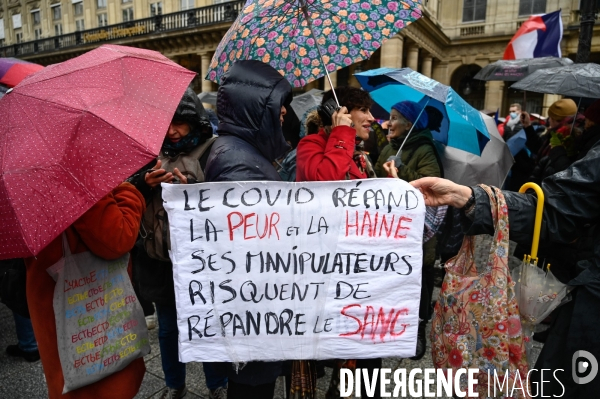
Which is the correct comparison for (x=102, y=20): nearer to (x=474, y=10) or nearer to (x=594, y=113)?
(x=474, y=10)

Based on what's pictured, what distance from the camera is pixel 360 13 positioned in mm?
2467

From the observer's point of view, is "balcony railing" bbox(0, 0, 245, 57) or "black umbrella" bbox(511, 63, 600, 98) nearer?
"black umbrella" bbox(511, 63, 600, 98)

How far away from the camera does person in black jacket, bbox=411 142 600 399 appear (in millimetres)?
1618

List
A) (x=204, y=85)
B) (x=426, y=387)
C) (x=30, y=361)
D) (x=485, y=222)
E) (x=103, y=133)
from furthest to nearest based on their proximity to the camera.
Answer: (x=204, y=85) < (x=30, y=361) < (x=426, y=387) < (x=485, y=222) < (x=103, y=133)

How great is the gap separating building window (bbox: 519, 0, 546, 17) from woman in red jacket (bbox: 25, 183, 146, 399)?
91.8ft

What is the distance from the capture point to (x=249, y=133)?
1853mm

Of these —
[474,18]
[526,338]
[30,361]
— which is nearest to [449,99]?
[526,338]

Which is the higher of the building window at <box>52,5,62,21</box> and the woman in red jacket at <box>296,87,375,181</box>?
the building window at <box>52,5,62,21</box>

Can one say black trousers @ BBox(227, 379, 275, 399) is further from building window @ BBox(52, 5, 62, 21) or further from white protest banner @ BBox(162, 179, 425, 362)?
building window @ BBox(52, 5, 62, 21)

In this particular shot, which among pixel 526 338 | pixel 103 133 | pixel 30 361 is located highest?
pixel 103 133

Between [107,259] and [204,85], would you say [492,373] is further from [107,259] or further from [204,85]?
[204,85]

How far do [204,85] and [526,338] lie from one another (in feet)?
78.6

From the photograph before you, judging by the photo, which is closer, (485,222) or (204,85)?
(485,222)

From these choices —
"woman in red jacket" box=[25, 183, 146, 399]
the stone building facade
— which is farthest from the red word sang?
the stone building facade
